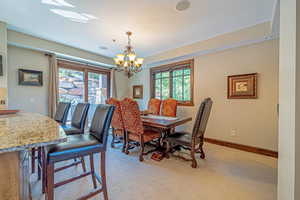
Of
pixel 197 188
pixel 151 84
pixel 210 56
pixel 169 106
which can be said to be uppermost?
pixel 210 56

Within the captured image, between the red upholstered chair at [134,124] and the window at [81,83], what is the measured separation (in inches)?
90.7

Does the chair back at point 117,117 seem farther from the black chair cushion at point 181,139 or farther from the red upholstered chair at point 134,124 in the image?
the black chair cushion at point 181,139

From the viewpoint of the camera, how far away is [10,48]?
2961mm

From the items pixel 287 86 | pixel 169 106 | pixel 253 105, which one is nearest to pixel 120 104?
pixel 169 106

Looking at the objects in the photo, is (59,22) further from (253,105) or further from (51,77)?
(253,105)

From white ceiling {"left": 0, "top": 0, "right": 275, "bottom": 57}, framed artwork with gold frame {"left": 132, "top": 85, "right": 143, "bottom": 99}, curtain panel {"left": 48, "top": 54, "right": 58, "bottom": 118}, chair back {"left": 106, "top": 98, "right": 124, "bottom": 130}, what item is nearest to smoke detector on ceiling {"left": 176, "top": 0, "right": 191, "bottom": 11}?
white ceiling {"left": 0, "top": 0, "right": 275, "bottom": 57}

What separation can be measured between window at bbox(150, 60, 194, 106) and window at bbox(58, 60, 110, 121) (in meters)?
1.94

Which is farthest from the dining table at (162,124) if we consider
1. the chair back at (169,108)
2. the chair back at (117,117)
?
the chair back at (169,108)

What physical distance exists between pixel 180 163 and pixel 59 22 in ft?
11.7

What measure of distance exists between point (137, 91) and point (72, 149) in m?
4.21

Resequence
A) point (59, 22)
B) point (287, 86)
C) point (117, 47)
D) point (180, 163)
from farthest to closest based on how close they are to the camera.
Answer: point (117, 47)
point (59, 22)
point (180, 163)
point (287, 86)

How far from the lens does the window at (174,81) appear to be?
383 cm

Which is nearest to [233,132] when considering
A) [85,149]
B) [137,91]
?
[85,149]

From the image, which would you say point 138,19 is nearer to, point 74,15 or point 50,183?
point 74,15
